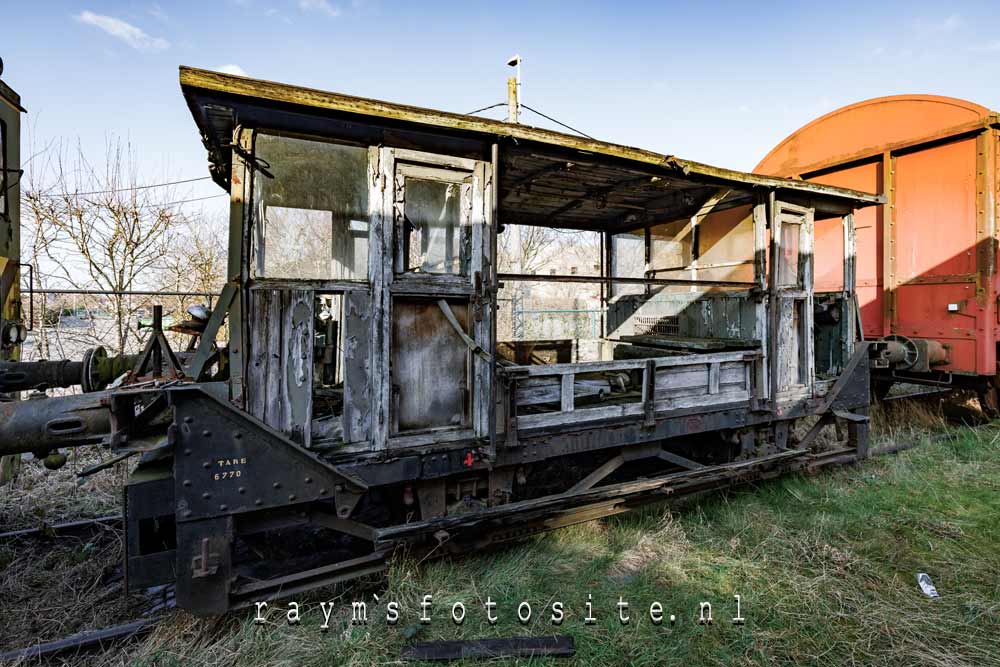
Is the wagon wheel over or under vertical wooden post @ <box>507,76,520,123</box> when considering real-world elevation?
under

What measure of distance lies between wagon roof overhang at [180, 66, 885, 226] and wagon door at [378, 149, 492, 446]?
0.95 feet

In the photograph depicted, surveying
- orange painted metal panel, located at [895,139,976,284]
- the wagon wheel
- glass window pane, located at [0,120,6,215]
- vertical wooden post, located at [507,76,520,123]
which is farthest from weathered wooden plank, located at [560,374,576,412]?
vertical wooden post, located at [507,76,520,123]

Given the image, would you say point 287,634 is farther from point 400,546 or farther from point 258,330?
point 258,330

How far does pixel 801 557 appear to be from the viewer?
3854 millimetres

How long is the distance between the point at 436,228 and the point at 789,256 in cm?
429

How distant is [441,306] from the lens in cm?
364

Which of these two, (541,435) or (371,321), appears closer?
(371,321)

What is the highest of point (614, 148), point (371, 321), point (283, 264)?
point (614, 148)

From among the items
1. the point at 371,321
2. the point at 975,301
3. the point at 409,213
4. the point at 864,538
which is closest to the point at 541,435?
the point at 371,321

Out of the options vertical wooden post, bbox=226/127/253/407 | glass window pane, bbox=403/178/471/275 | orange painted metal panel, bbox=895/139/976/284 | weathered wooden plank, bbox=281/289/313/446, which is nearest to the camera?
vertical wooden post, bbox=226/127/253/407

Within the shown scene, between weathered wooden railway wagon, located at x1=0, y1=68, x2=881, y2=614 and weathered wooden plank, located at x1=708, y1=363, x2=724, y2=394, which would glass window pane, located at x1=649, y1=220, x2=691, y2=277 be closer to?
weathered wooden railway wagon, located at x1=0, y1=68, x2=881, y2=614

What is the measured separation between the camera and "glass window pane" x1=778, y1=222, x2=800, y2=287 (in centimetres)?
552

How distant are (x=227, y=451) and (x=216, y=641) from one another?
1.16m

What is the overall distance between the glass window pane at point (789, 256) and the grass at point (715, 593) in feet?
7.74
